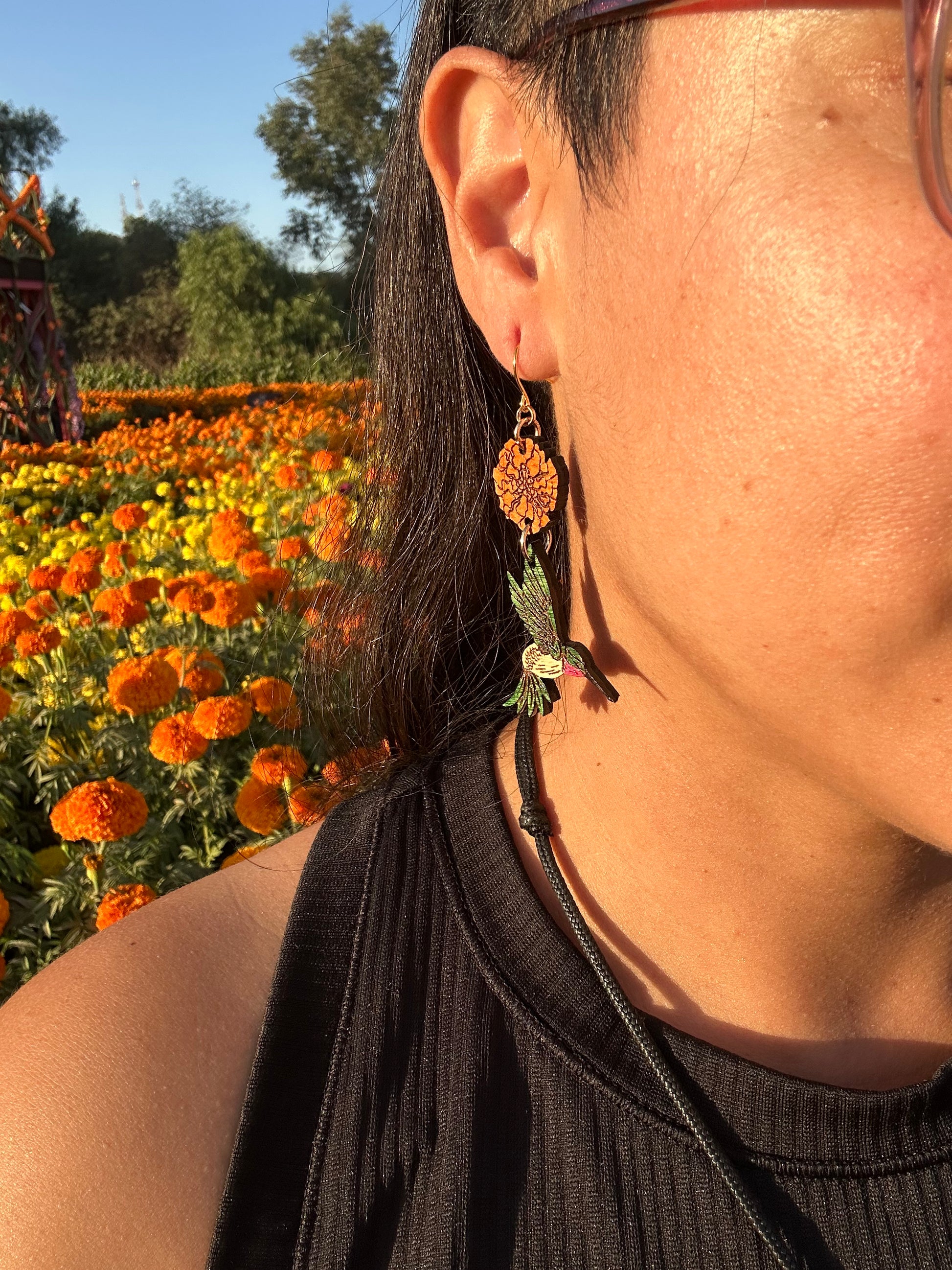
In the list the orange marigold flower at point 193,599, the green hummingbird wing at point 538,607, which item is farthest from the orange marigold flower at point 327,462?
the green hummingbird wing at point 538,607

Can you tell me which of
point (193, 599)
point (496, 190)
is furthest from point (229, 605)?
point (496, 190)

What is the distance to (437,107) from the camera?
3.39 feet

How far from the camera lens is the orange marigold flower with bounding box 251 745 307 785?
82.5 inches

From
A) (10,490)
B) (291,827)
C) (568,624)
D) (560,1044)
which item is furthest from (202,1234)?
(10,490)

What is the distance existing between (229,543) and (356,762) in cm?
171

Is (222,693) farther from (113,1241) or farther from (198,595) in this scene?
(113,1241)

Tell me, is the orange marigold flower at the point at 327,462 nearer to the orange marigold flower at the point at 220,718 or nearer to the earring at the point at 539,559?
the orange marigold flower at the point at 220,718

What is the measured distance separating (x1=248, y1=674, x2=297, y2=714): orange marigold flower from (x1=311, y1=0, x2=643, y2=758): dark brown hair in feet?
2.18

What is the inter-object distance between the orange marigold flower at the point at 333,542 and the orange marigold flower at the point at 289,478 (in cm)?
202

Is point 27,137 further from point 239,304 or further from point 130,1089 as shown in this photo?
point 130,1089

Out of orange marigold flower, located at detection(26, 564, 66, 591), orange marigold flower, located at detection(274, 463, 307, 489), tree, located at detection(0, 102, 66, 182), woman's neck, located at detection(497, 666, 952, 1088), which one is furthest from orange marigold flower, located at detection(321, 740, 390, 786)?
tree, located at detection(0, 102, 66, 182)

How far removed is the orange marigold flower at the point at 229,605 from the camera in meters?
2.66

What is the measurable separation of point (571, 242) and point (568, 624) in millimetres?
450

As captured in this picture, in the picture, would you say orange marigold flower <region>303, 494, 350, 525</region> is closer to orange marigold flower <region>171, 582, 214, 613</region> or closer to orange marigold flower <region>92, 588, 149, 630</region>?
orange marigold flower <region>171, 582, 214, 613</region>
